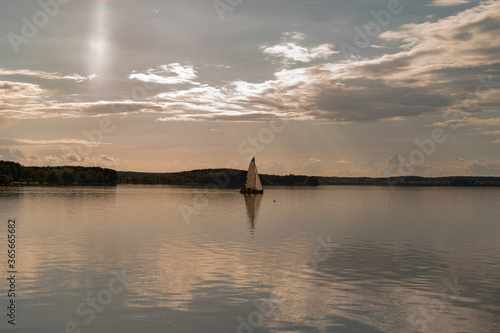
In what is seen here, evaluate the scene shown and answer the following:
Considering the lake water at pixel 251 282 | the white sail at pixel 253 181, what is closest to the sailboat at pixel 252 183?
the white sail at pixel 253 181

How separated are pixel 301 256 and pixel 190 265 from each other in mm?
10682

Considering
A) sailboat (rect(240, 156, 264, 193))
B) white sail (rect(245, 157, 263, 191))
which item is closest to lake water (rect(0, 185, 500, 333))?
white sail (rect(245, 157, 263, 191))

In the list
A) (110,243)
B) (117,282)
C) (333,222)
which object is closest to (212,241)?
(110,243)

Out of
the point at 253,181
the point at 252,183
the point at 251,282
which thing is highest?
the point at 253,181

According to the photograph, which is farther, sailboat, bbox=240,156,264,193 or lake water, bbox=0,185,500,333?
sailboat, bbox=240,156,264,193

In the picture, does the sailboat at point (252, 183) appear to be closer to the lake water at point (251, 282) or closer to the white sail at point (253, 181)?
the white sail at point (253, 181)

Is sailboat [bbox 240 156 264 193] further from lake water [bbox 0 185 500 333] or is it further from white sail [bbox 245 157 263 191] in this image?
lake water [bbox 0 185 500 333]

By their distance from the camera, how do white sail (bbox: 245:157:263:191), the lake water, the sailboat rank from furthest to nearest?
the sailboat < white sail (bbox: 245:157:263:191) < the lake water

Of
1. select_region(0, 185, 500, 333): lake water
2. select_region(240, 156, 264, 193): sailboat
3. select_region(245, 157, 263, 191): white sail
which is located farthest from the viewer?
select_region(240, 156, 264, 193): sailboat

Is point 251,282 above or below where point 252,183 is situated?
below

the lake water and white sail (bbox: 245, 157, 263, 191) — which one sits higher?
white sail (bbox: 245, 157, 263, 191)

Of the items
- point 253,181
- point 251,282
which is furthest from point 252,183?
point 251,282

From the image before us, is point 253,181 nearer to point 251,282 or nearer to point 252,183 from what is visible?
point 252,183

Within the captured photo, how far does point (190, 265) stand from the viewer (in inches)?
1361
